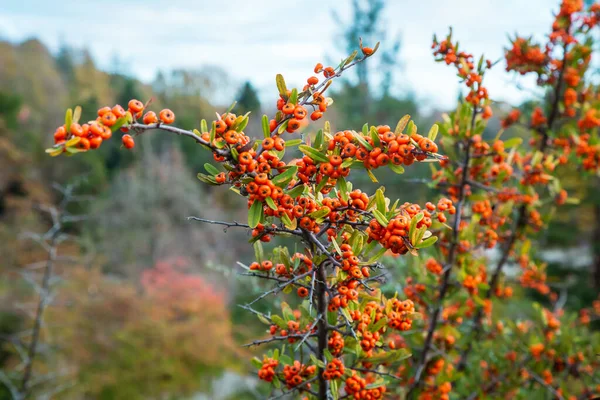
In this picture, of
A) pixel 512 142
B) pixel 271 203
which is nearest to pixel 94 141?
pixel 271 203

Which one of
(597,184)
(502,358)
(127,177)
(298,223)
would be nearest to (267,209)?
(298,223)

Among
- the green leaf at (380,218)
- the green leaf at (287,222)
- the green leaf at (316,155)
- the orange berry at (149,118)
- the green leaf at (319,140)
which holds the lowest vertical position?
the green leaf at (287,222)

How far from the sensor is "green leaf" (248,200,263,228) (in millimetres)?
1016

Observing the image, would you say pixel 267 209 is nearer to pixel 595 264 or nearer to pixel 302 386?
pixel 302 386

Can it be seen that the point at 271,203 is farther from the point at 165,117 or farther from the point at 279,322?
the point at 279,322

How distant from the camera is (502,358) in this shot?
2266mm

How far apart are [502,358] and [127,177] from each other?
533 inches

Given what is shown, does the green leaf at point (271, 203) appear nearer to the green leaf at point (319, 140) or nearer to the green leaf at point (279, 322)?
the green leaf at point (319, 140)

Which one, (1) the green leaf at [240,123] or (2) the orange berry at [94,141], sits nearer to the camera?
(2) the orange berry at [94,141]

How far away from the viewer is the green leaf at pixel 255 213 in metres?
1.02

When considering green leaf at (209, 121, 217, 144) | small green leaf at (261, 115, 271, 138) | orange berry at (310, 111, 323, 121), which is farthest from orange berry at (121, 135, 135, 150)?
orange berry at (310, 111, 323, 121)

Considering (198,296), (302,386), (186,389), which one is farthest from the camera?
(198,296)

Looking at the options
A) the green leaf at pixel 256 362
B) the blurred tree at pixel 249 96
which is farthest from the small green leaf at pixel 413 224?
the blurred tree at pixel 249 96

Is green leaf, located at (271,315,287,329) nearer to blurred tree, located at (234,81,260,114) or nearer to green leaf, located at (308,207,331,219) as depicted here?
green leaf, located at (308,207,331,219)
